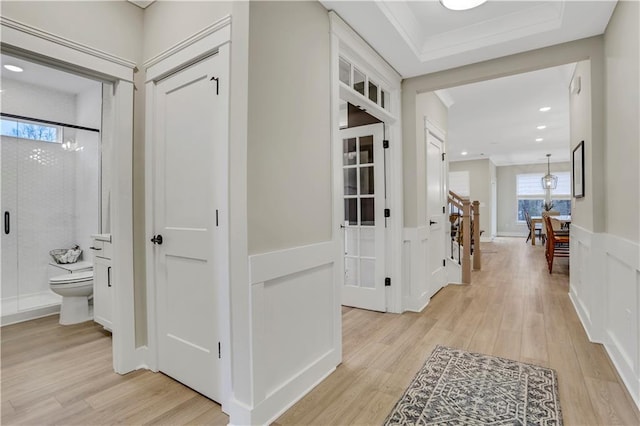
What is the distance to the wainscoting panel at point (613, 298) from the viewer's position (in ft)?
6.16

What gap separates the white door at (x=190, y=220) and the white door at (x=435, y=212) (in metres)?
2.64

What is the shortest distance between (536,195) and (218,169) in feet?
41.2

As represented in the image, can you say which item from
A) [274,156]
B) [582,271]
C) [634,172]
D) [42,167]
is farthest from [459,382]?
[42,167]

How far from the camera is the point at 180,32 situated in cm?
200

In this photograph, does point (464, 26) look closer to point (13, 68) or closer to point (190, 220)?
point (190, 220)

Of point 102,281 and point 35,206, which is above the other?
point 35,206

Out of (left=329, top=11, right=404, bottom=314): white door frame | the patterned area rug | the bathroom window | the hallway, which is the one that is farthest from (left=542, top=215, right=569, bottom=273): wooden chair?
the bathroom window

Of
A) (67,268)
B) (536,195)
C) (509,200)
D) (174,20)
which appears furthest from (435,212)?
(536,195)

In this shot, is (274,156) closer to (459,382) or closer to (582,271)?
(459,382)

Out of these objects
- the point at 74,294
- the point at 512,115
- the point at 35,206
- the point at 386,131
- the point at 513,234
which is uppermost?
the point at 512,115

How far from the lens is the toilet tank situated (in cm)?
362

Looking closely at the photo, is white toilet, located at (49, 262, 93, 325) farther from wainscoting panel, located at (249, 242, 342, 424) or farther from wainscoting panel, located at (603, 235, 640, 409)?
wainscoting panel, located at (603, 235, 640, 409)

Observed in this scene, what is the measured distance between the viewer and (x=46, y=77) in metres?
3.59

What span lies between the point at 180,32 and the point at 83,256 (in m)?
3.40
